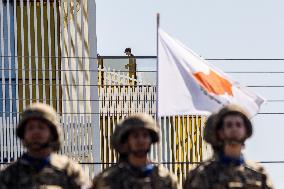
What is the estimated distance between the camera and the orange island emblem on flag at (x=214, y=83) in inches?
504

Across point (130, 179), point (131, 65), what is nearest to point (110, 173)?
point (130, 179)

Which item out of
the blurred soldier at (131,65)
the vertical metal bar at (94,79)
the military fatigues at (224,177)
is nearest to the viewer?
the military fatigues at (224,177)

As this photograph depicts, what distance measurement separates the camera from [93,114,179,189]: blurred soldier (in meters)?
10.7

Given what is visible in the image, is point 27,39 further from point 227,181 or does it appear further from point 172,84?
point 227,181

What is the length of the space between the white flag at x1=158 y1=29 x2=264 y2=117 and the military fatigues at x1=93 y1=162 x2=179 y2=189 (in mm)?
1801

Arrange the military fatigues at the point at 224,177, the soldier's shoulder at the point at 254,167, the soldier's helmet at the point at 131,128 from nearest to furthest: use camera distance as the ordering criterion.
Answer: the soldier's helmet at the point at 131,128 → the military fatigues at the point at 224,177 → the soldier's shoulder at the point at 254,167

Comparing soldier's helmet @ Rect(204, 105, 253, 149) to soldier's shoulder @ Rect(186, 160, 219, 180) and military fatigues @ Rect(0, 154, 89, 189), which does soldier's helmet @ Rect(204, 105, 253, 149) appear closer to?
soldier's shoulder @ Rect(186, 160, 219, 180)

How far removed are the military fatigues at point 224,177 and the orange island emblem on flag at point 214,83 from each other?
182cm

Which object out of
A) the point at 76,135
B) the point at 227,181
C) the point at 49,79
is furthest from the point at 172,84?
the point at 49,79

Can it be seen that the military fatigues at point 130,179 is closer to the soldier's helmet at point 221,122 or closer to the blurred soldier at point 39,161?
the blurred soldier at point 39,161

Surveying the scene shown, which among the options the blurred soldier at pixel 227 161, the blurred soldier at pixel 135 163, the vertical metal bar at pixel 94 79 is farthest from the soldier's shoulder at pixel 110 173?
the vertical metal bar at pixel 94 79

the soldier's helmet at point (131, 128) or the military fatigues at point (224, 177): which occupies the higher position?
the soldier's helmet at point (131, 128)

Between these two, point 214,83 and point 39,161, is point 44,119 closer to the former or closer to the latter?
point 39,161

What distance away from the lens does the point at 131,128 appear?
10.7 m
